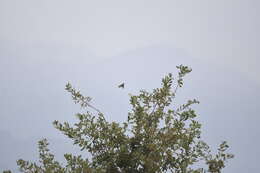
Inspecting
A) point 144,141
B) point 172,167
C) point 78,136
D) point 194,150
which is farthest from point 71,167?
point 194,150

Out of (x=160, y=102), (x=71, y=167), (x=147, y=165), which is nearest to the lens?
(x=147, y=165)

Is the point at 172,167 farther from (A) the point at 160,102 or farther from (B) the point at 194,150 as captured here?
(A) the point at 160,102

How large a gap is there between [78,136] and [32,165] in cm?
103

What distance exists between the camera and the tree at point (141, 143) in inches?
254

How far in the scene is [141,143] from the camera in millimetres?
6625

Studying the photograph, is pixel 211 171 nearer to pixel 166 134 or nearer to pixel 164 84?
pixel 166 134

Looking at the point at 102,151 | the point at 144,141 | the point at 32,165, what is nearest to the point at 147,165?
the point at 144,141

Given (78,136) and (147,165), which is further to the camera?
(78,136)

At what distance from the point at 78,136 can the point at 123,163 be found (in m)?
1.00

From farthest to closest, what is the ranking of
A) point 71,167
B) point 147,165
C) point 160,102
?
point 160,102
point 71,167
point 147,165

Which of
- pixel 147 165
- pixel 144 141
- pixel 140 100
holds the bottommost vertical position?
pixel 147 165

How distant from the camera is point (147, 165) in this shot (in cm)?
624

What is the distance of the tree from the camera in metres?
6.45

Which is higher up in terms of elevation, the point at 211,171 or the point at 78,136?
the point at 78,136
